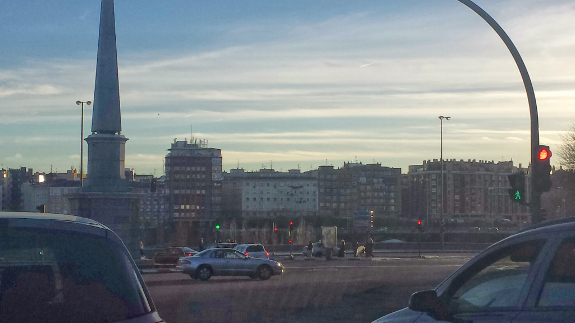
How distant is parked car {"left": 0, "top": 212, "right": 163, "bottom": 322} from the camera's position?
3.47m

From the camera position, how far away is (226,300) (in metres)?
19.7

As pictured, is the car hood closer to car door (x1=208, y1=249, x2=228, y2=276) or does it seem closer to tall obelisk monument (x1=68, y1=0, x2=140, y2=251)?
car door (x1=208, y1=249, x2=228, y2=276)

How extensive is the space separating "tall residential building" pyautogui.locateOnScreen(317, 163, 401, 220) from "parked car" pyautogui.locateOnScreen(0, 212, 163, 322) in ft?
545

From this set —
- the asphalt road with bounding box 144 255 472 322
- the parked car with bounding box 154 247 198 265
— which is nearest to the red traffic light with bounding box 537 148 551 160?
the asphalt road with bounding box 144 255 472 322

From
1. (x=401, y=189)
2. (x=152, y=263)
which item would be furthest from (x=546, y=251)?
(x=401, y=189)

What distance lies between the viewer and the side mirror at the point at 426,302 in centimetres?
511

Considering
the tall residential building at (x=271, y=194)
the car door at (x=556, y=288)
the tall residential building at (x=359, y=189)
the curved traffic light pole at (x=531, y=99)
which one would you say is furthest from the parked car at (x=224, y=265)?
the tall residential building at (x=359, y=189)

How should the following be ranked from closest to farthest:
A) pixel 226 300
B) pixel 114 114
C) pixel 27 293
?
pixel 27 293 → pixel 226 300 → pixel 114 114

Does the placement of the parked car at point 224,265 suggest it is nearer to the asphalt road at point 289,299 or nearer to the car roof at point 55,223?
the asphalt road at point 289,299

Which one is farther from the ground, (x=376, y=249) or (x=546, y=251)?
(x=546, y=251)

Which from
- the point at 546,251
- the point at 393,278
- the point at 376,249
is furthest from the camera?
the point at 376,249

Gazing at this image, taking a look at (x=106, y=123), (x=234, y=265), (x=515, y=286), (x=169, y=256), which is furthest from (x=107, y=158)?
(x=515, y=286)

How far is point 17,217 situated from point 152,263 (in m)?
37.4

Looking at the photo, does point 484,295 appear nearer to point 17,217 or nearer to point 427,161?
point 17,217
